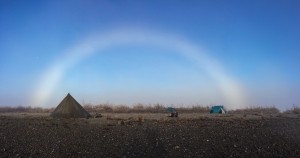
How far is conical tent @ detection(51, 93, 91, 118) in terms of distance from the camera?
42.2 m

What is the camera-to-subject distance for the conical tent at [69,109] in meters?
42.2

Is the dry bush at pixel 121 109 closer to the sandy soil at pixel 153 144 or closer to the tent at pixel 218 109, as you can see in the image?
the tent at pixel 218 109

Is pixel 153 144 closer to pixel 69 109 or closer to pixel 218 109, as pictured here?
pixel 69 109

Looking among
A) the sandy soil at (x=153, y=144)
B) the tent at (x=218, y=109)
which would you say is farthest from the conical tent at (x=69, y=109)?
the tent at (x=218, y=109)

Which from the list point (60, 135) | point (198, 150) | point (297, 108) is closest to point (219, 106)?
point (297, 108)

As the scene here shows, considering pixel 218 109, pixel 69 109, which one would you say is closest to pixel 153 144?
pixel 69 109

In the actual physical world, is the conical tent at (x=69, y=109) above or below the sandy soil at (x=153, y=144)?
above

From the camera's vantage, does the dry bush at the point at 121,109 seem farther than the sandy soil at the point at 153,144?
Yes

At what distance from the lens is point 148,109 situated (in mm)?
66812

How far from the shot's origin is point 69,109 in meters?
42.3

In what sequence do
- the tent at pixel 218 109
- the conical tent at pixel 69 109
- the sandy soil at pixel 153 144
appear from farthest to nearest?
the tent at pixel 218 109 → the conical tent at pixel 69 109 → the sandy soil at pixel 153 144

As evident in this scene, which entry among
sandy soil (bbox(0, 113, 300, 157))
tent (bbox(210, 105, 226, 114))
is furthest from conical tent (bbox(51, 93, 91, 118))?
tent (bbox(210, 105, 226, 114))

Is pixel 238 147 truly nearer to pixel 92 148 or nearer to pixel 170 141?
pixel 170 141

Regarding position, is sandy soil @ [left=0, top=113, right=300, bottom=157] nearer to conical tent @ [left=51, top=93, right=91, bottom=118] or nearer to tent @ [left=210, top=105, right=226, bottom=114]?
conical tent @ [left=51, top=93, right=91, bottom=118]
